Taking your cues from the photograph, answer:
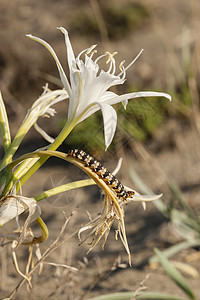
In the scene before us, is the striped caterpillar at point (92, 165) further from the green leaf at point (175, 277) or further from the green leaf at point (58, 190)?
the green leaf at point (175, 277)

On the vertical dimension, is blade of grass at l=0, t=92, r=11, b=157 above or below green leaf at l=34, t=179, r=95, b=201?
above

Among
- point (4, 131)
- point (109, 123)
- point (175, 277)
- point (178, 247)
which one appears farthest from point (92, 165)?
point (178, 247)

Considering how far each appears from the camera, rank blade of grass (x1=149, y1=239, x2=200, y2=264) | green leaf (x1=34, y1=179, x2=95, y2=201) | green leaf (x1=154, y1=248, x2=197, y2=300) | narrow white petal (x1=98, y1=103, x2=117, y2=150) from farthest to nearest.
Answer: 1. blade of grass (x1=149, y1=239, x2=200, y2=264)
2. green leaf (x1=154, y1=248, x2=197, y2=300)
3. green leaf (x1=34, y1=179, x2=95, y2=201)
4. narrow white petal (x1=98, y1=103, x2=117, y2=150)

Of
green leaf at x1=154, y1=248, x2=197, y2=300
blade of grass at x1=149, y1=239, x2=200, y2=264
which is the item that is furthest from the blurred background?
green leaf at x1=154, y1=248, x2=197, y2=300

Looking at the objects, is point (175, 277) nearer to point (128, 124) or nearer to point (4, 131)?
point (4, 131)

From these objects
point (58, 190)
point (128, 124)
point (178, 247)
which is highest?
point (128, 124)

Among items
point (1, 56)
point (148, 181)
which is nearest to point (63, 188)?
point (148, 181)

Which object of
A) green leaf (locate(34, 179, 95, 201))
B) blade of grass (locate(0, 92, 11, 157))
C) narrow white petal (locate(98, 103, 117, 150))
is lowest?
green leaf (locate(34, 179, 95, 201))

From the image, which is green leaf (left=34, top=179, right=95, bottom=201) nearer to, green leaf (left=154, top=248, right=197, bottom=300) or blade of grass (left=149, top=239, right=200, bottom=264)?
green leaf (left=154, top=248, right=197, bottom=300)

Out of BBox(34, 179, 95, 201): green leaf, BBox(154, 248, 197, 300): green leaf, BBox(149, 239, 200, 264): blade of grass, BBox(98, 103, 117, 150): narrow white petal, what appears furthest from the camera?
BBox(149, 239, 200, 264): blade of grass

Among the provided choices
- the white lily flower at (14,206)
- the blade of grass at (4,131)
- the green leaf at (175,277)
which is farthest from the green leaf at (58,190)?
the green leaf at (175,277)
